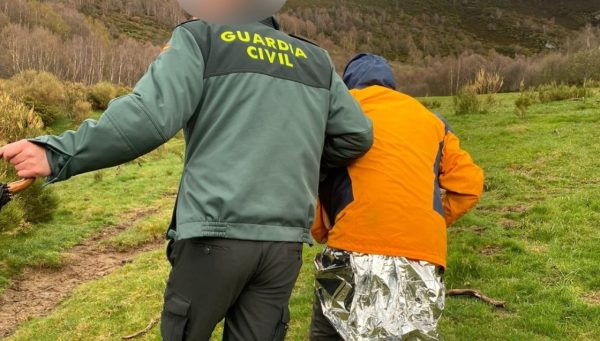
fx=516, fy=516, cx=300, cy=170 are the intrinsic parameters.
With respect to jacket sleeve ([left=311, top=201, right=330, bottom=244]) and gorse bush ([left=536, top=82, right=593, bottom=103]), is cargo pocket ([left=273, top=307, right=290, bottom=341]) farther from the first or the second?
gorse bush ([left=536, top=82, right=593, bottom=103])

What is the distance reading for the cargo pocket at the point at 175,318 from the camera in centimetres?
200

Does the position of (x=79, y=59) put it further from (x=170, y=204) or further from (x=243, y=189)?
(x=243, y=189)

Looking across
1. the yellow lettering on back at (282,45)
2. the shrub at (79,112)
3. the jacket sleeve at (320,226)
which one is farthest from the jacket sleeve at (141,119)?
the shrub at (79,112)

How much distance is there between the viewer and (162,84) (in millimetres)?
1906

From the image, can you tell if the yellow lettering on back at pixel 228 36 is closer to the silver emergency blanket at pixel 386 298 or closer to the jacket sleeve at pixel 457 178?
the silver emergency blanket at pixel 386 298

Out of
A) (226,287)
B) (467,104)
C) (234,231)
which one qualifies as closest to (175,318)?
(226,287)

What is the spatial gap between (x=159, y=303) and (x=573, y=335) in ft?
14.5

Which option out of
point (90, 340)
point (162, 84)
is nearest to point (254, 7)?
point (162, 84)

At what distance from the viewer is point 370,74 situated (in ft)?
9.75

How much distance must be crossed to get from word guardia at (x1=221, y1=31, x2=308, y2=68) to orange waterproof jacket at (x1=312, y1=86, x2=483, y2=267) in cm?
→ 75

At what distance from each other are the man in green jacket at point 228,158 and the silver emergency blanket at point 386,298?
526mm

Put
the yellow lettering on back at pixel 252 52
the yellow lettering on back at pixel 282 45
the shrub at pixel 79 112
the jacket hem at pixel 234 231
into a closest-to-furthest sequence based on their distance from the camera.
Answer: the jacket hem at pixel 234 231 → the yellow lettering on back at pixel 252 52 → the yellow lettering on back at pixel 282 45 → the shrub at pixel 79 112

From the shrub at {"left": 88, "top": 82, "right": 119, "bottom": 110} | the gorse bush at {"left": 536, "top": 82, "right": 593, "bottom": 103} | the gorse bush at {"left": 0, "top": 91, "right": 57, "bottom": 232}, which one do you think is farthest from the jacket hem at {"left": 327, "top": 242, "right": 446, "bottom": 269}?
the shrub at {"left": 88, "top": 82, "right": 119, "bottom": 110}

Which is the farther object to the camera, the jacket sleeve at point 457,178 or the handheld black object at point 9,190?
the jacket sleeve at point 457,178
